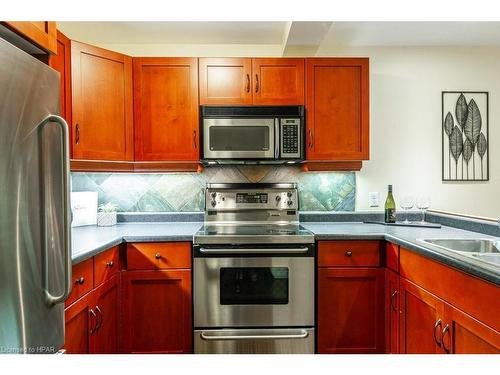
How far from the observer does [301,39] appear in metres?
2.50

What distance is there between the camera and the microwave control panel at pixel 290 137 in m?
2.44

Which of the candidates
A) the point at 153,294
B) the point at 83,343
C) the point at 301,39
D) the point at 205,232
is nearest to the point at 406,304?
the point at 205,232

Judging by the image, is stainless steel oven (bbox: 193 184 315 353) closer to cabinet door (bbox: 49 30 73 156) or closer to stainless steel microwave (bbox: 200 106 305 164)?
stainless steel microwave (bbox: 200 106 305 164)

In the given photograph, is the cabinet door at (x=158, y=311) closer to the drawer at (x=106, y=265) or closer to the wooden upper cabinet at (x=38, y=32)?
the drawer at (x=106, y=265)

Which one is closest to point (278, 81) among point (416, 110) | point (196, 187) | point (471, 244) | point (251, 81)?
point (251, 81)

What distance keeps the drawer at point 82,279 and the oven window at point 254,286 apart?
2.54 ft

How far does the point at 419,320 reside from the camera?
1729 millimetres

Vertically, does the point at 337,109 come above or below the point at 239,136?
above

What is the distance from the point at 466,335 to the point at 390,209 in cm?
140

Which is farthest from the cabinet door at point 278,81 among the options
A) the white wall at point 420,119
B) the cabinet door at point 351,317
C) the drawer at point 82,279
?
the drawer at point 82,279

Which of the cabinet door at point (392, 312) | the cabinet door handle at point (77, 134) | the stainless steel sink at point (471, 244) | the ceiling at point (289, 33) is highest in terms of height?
the ceiling at point (289, 33)

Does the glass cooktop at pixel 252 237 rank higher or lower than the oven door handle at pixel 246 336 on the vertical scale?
higher

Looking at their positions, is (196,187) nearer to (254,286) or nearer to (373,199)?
(254,286)
